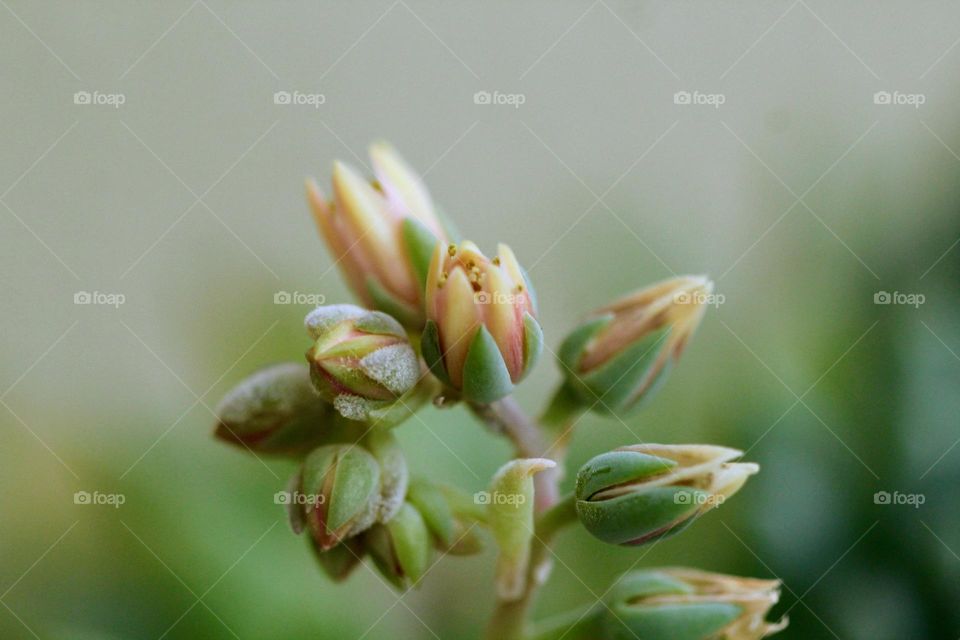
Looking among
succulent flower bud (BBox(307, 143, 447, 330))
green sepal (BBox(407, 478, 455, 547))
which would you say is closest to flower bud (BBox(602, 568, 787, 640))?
green sepal (BBox(407, 478, 455, 547))

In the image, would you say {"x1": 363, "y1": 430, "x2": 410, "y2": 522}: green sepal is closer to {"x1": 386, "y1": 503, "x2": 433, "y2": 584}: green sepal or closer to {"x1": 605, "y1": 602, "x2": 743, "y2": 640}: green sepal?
{"x1": 386, "y1": 503, "x2": 433, "y2": 584}: green sepal

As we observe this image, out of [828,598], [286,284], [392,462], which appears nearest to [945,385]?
[828,598]

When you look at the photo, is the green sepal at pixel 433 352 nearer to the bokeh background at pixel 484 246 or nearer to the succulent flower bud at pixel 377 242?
the succulent flower bud at pixel 377 242

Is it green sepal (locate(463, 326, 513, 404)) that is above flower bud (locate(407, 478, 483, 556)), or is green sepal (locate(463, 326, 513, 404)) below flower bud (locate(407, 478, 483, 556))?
above

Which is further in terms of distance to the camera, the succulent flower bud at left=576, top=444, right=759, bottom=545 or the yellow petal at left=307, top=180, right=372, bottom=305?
the yellow petal at left=307, top=180, right=372, bottom=305

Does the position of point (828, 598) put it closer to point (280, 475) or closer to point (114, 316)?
point (280, 475)

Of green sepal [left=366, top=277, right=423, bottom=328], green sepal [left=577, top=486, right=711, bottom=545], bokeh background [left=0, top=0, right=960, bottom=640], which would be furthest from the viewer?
bokeh background [left=0, top=0, right=960, bottom=640]

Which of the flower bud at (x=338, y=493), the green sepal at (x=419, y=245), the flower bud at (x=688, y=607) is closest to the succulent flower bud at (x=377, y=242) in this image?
the green sepal at (x=419, y=245)
